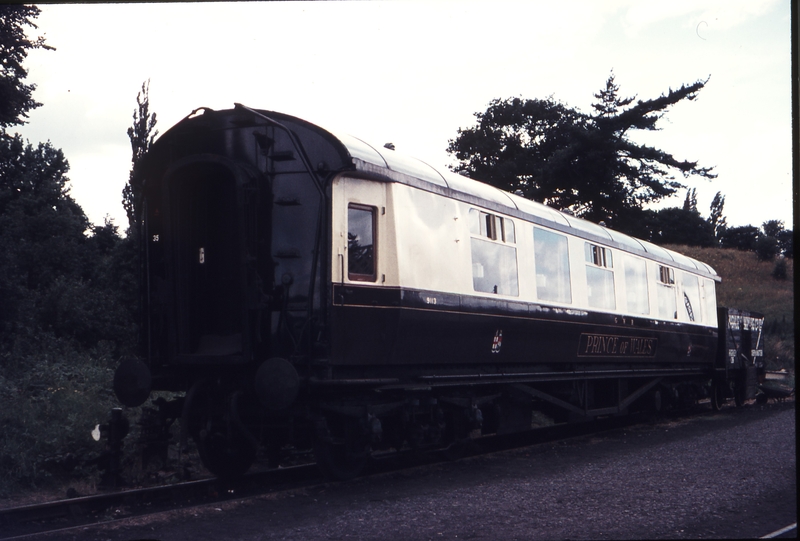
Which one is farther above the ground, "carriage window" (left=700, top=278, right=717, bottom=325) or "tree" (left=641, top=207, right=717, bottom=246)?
"tree" (left=641, top=207, right=717, bottom=246)

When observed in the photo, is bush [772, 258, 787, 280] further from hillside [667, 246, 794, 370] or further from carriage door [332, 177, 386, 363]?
carriage door [332, 177, 386, 363]

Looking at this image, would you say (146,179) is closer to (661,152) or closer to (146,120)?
(146,120)

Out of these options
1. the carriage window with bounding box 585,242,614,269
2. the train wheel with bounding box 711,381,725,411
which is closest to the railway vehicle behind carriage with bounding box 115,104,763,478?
the carriage window with bounding box 585,242,614,269

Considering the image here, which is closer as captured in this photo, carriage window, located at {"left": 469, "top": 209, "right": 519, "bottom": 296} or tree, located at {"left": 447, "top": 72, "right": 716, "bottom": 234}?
carriage window, located at {"left": 469, "top": 209, "right": 519, "bottom": 296}

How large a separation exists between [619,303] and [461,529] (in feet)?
26.5

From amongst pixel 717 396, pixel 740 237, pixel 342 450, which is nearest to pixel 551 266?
pixel 342 450

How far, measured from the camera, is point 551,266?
11.2m

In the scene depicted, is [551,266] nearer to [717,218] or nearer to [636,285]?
[636,285]

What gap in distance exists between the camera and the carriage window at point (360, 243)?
7.71 metres

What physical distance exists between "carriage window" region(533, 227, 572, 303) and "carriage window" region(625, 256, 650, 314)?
265 centimetres

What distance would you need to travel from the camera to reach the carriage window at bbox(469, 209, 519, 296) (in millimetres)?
9406

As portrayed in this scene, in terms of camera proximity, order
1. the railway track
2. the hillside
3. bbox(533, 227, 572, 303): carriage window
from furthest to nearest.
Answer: the hillside → bbox(533, 227, 572, 303): carriage window → the railway track

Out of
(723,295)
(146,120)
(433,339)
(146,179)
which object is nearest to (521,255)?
(433,339)

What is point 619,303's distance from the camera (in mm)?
13391
